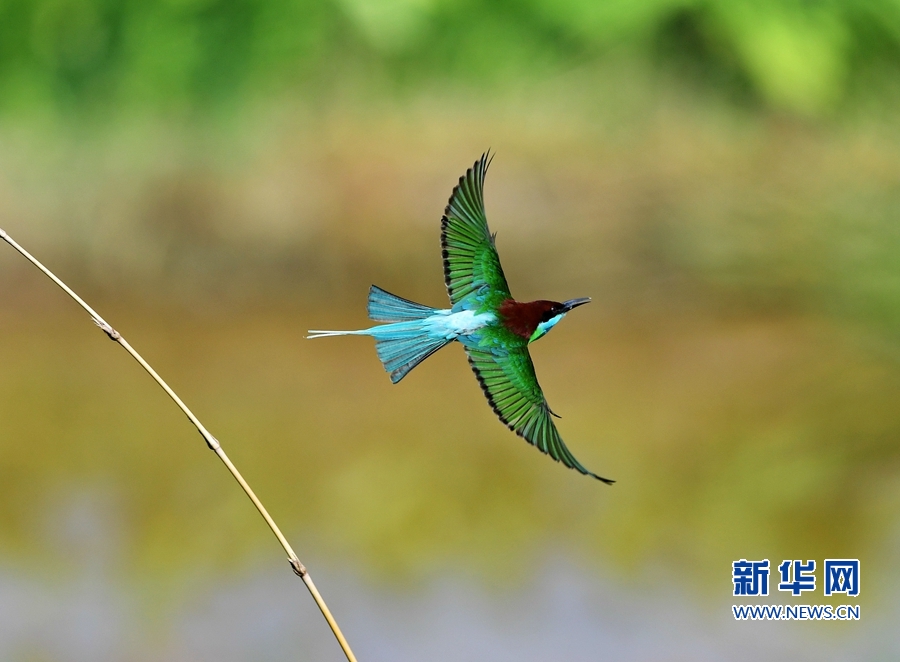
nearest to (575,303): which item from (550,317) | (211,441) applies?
(550,317)

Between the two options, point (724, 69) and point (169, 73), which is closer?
point (724, 69)

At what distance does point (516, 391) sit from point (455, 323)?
0.03 meters

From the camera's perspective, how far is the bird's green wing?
10.8 inches

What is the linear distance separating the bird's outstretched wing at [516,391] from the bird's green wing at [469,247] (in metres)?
0.02

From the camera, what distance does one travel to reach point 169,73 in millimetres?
1179

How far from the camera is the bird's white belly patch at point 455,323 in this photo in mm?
255

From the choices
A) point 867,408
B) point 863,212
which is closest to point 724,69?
point 863,212

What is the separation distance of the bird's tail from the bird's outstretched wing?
1cm

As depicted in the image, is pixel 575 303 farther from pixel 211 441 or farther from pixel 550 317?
pixel 211 441

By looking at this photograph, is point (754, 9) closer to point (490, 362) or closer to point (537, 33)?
point (537, 33)

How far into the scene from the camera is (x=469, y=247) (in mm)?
286

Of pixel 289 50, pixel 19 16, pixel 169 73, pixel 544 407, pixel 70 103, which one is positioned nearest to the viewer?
pixel 544 407

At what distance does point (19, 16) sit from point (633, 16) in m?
0.92

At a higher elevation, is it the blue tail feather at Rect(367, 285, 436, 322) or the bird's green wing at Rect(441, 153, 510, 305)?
the bird's green wing at Rect(441, 153, 510, 305)
